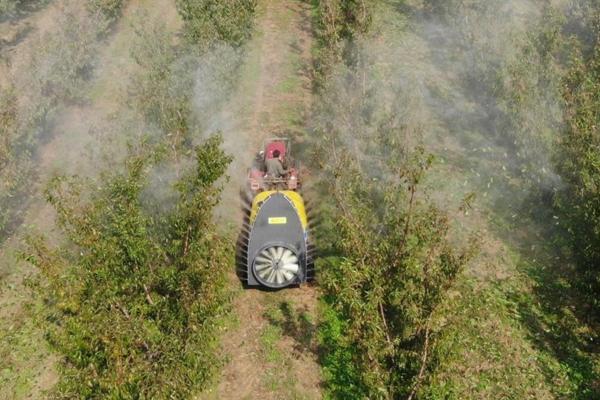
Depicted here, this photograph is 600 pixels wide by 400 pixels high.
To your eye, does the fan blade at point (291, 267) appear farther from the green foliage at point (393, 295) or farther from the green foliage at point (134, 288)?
the green foliage at point (393, 295)

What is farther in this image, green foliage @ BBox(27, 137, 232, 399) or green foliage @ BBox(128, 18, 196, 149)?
green foliage @ BBox(128, 18, 196, 149)

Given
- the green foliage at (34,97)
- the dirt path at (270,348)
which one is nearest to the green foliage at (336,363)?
the dirt path at (270,348)

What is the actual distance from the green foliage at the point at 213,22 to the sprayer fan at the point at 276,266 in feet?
40.9

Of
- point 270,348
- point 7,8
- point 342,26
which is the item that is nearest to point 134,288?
point 270,348

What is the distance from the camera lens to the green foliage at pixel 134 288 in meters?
9.77

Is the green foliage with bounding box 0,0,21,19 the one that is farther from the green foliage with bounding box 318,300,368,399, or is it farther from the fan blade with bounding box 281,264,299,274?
the green foliage with bounding box 318,300,368,399

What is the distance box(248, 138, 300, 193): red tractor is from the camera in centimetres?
2042

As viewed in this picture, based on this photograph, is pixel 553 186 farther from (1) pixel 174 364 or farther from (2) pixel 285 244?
(1) pixel 174 364

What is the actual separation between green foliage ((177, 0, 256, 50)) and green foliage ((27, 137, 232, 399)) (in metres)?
13.2

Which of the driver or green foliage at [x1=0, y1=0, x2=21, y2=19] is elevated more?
the driver

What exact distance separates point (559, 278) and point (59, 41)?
90.9 feet

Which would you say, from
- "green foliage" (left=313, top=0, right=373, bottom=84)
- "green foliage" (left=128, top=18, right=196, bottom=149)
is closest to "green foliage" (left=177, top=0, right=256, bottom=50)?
"green foliage" (left=128, top=18, right=196, bottom=149)

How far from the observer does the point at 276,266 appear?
16578 millimetres

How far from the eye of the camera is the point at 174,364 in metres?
10.5
